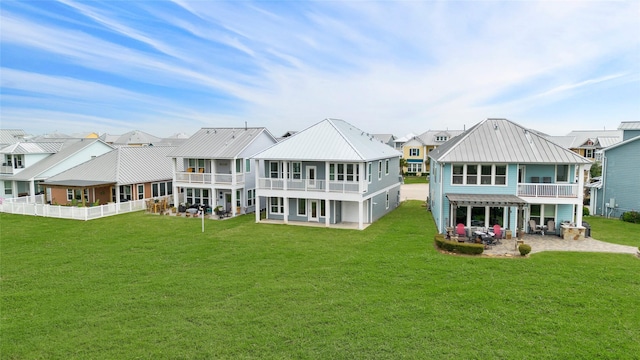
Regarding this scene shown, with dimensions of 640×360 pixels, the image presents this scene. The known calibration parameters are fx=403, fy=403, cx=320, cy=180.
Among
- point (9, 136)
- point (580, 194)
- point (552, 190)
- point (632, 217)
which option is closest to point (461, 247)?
point (552, 190)

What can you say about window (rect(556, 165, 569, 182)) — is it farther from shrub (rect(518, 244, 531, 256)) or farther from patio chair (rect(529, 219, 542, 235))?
shrub (rect(518, 244, 531, 256))

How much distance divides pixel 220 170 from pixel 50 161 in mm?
18201

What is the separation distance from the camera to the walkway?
19469 mm

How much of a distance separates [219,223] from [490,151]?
58.1 ft

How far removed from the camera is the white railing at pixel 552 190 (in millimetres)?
22594

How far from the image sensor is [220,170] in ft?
104

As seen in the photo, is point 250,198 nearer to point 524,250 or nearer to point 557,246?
point 524,250

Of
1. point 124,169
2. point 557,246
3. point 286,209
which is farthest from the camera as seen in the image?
point 124,169

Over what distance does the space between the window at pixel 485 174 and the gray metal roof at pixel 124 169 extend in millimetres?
23416

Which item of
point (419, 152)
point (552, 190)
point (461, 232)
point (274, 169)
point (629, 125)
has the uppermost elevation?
point (629, 125)

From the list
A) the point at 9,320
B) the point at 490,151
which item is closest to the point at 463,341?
the point at 9,320

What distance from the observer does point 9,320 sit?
12289 millimetres

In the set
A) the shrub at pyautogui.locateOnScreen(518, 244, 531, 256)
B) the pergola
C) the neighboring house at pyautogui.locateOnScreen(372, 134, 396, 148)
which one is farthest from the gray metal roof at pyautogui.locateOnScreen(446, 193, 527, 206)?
the neighboring house at pyautogui.locateOnScreen(372, 134, 396, 148)

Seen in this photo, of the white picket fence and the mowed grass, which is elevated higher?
the white picket fence
